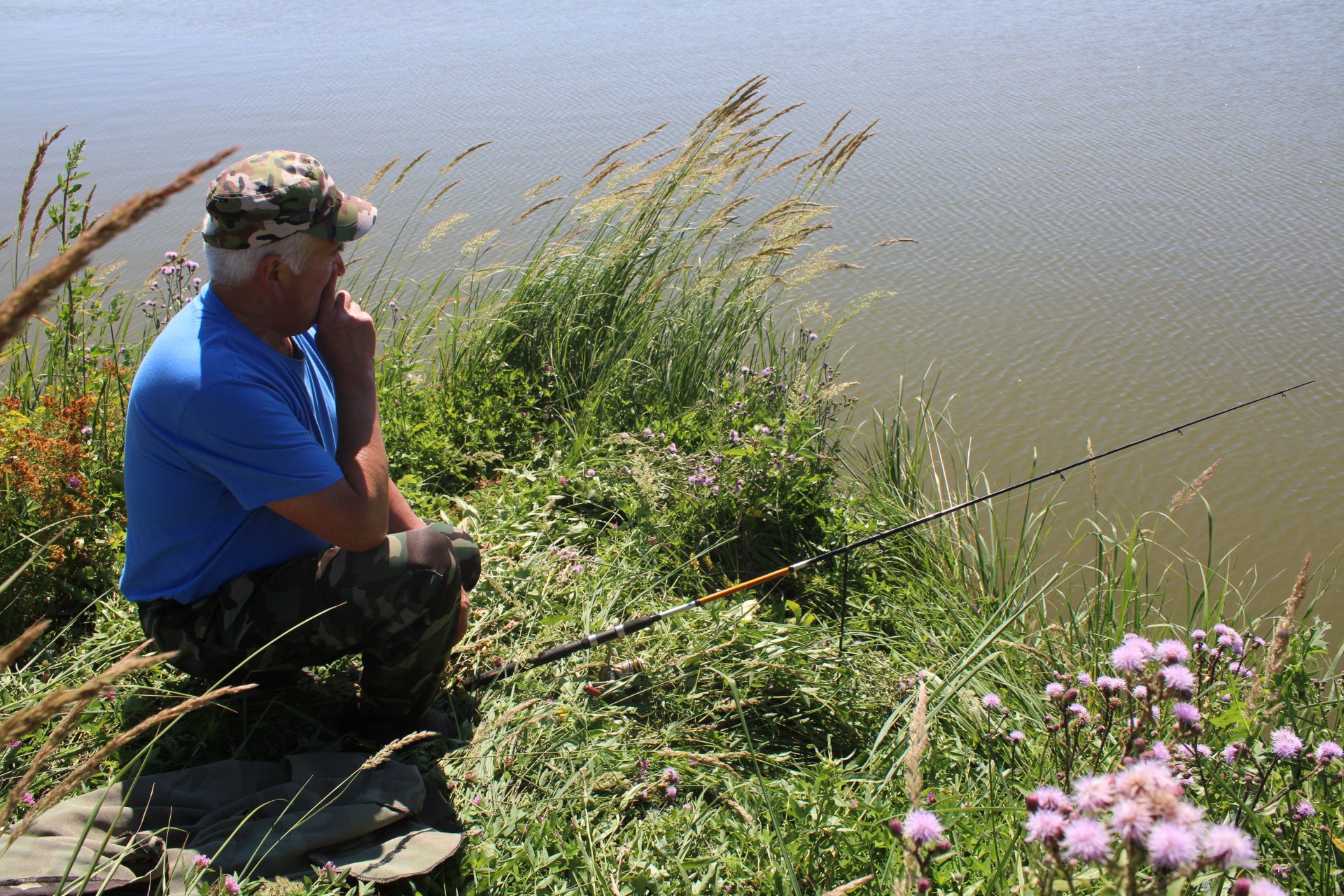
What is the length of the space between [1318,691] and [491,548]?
227 cm

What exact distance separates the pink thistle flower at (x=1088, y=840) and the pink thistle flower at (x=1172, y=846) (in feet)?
0.29

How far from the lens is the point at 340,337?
2.58 metres

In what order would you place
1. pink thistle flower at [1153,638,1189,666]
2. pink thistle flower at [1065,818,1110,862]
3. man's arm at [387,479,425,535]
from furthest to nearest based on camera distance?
man's arm at [387,479,425,535], pink thistle flower at [1153,638,1189,666], pink thistle flower at [1065,818,1110,862]

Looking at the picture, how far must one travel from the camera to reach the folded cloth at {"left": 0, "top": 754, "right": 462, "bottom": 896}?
191 centimetres

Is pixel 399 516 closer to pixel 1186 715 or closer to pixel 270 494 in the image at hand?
pixel 270 494

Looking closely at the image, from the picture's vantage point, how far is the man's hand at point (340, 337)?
2576 mm

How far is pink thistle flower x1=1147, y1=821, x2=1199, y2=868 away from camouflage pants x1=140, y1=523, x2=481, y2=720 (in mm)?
1746

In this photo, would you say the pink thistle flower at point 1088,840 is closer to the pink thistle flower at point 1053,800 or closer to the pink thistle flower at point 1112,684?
the pink thistle flower at point 1053,800

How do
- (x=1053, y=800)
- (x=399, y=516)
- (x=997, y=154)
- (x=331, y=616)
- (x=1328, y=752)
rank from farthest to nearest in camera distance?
(x=997, y=154) → (x=399, y=516) → (x=331, y=616) → (x=1328, y=752) → (x=1053, y=800)

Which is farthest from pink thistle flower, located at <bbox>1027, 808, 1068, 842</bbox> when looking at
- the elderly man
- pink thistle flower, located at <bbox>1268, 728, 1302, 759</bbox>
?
the elderly man

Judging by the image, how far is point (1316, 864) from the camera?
1900mm

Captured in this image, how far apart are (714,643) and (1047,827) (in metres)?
1.71

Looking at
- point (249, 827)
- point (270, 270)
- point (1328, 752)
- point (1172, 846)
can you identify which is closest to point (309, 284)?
point (270, 270)

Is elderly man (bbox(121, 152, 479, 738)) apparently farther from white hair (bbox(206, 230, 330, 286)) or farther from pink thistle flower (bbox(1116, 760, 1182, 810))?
pink thistle flower (bbox(1116, 760, 1182, 810))
